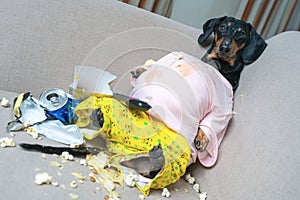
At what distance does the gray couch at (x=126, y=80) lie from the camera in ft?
2.86

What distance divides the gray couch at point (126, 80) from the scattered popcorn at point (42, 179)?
0.01 m

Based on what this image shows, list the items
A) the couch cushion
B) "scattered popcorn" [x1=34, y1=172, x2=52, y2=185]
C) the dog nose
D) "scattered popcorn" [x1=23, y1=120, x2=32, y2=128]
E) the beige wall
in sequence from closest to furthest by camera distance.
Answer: "scattered popcorn" [x1=34, y1=172, x2=52, y2=185]
the couch cushion
"scattered popcorn" [x1=23, y1=120, x2=32, y2=128]
the dog nose
the beige wall

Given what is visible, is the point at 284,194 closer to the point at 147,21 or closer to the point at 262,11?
the point at 147,21

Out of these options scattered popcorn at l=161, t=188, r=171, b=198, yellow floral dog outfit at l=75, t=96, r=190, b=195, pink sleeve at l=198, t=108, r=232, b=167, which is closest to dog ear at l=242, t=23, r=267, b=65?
pink sleeve at l=198, t=108, r=232, b=167

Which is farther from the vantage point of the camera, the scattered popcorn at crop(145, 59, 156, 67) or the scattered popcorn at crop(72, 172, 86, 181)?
the scattered popcorn at crop(145, 59, 156, 67)

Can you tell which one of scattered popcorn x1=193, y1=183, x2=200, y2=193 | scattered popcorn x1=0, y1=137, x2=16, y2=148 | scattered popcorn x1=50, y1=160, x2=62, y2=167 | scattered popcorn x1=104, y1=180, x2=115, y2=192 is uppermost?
scattered popcorn x1=0, y1=137, x2=16, y2=148

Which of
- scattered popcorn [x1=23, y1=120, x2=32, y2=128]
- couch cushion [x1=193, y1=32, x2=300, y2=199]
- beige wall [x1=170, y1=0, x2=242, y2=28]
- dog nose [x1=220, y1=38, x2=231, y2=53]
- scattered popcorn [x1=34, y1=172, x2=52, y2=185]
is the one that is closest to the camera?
scattered popcorn [x1=34, y1=172, x2=52, y2=185]

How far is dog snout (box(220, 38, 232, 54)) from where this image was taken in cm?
115

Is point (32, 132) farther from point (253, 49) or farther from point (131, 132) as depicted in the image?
point (253, 49)

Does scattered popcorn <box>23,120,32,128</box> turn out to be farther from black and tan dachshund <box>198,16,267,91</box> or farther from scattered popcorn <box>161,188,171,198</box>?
black and tan dachshund <box>198,16,267,91</box>

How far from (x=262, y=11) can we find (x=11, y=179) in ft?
5.78

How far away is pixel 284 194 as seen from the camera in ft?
2.80

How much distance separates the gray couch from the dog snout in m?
0.11

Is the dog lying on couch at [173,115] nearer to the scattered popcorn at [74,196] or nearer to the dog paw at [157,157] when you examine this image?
the dog paw at [157,157]
